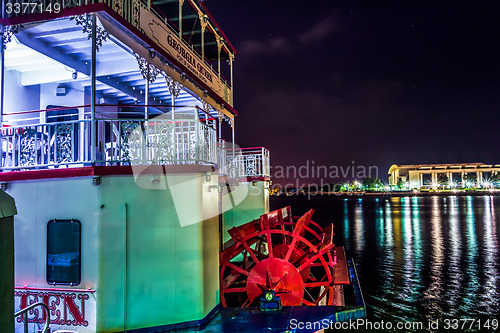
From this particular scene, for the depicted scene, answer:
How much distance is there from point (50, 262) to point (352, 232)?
952 inches

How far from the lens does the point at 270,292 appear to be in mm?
6109

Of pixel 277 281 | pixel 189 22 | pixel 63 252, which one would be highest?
pixel 189 22

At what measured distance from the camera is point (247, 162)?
41.9ft

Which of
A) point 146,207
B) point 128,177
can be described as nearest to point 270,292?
point 146,207

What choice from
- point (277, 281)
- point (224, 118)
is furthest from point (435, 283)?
point (224, 118)

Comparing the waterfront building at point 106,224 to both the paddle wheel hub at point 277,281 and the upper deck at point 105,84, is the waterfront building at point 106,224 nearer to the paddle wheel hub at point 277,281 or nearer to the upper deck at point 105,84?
the upper deck at point 105,84

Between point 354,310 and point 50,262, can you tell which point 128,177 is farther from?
point 354,310

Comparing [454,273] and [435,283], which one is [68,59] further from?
[454,273]

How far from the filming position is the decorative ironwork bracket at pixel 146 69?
667cm

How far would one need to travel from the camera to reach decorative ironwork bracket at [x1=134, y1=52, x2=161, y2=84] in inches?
263

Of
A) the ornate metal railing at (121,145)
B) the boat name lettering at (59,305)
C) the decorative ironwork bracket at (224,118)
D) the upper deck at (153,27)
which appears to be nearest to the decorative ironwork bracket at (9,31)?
the upper deck at (153,27)

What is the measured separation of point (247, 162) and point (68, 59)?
6.69 meters

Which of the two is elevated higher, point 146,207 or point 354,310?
point 146,207

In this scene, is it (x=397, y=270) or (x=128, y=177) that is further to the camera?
(x=397, y=270)
